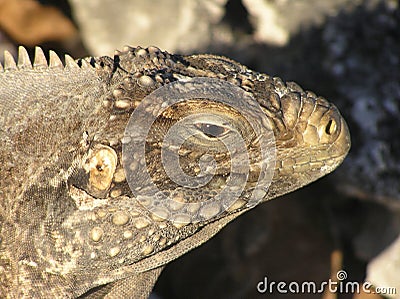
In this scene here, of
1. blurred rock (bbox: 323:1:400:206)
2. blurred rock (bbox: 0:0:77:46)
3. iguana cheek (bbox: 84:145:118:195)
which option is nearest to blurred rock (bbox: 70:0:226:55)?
blurred rock (bbox: 0:0:77:46)

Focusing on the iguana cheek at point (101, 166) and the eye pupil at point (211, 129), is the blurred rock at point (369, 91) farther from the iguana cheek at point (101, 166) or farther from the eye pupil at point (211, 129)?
the iguana cheek at point (101, 166)

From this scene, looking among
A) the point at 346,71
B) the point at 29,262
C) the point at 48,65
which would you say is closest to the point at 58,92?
the point at 48,65

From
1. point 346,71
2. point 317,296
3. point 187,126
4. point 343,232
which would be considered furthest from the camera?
point 343,232

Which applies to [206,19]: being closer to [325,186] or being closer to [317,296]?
[325,186]

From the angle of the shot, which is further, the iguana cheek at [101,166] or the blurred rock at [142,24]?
the blurred rock at [142,24]

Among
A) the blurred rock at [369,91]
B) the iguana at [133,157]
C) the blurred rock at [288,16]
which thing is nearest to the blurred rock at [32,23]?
the blurred rock at [288,16]

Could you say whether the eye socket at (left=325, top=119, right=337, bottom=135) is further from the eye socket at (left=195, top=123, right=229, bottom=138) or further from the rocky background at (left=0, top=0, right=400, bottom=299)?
the rocky background at (left=0, top=0, right=400, bottom=299)

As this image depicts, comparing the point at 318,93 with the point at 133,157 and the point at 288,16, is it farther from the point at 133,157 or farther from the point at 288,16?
the point at 133,157
